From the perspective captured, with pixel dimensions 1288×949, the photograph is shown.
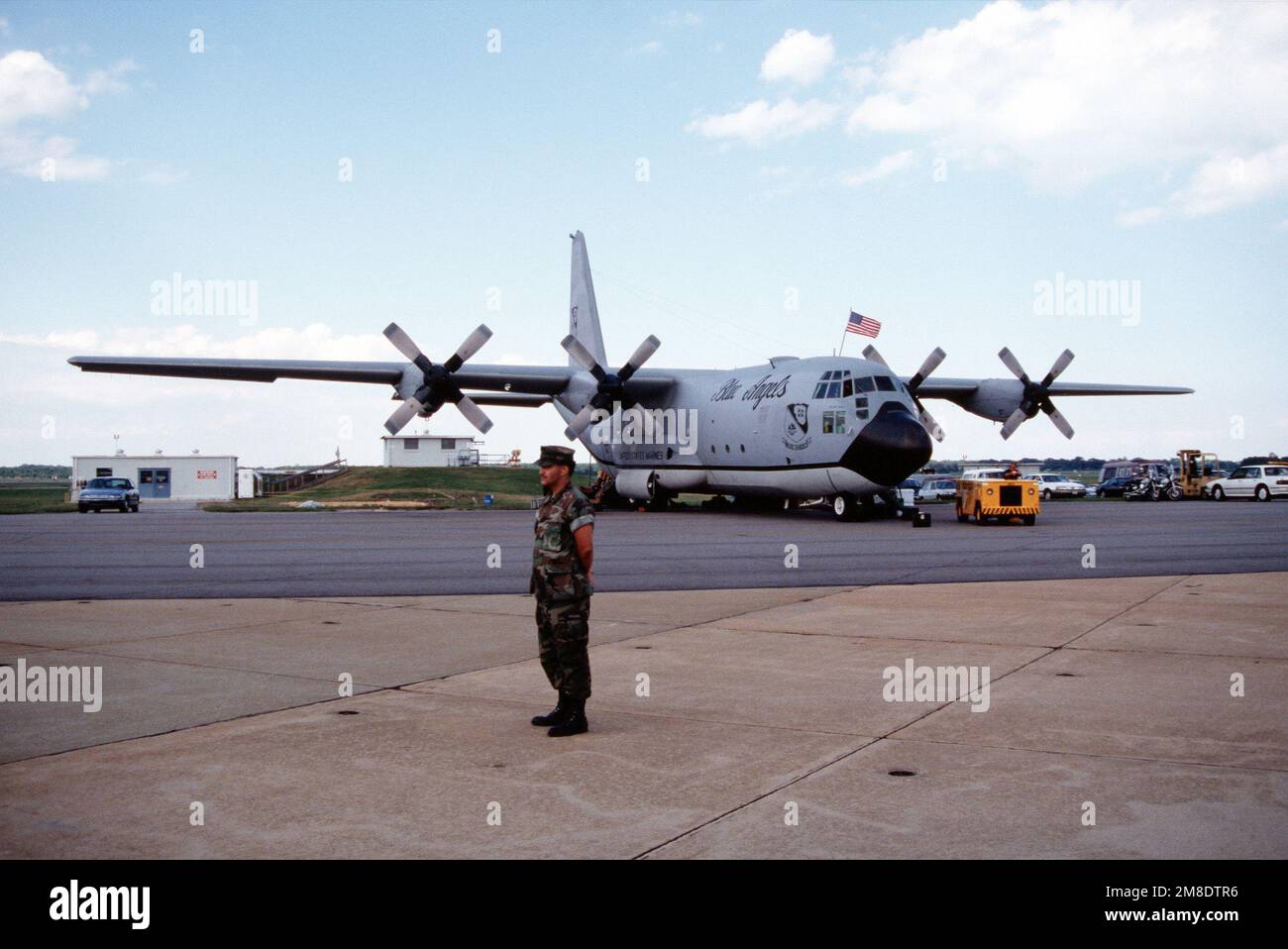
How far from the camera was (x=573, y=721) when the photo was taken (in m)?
6.29

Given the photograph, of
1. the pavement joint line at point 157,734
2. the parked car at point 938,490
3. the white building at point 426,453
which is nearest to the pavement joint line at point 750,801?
the pavement joint line at point 157,734

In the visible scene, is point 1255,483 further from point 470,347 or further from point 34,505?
point 34,505

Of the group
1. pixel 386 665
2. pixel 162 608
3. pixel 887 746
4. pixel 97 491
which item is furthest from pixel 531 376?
pixel 887 746

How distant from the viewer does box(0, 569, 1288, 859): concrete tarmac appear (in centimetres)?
437

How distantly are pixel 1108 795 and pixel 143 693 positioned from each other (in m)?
6.26

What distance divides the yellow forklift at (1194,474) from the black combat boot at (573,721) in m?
56.0

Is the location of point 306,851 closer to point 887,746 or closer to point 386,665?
point 887,746

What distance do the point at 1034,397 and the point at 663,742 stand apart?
114 feet

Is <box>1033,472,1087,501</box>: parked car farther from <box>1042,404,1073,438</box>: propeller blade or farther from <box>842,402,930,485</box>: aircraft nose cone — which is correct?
<box>842,402,930,485</box>: aircraft nose cone

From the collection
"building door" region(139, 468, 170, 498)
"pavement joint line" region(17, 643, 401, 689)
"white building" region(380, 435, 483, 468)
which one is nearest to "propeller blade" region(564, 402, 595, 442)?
"pavement joint line" region(17, 643, 401, 689)

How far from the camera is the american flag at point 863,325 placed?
3397cm

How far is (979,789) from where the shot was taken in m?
4.96

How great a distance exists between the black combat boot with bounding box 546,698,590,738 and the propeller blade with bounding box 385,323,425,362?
2666cm

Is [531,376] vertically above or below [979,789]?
above
